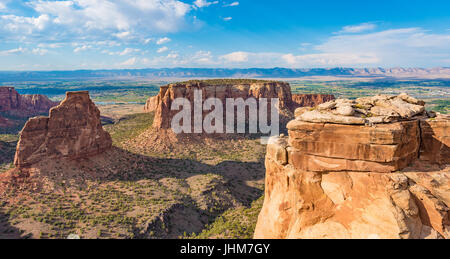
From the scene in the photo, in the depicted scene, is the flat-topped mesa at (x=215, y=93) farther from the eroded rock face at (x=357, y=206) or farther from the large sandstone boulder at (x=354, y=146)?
the large sandstone boulder at (x=354, y=146)

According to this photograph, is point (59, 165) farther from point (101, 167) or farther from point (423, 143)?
point (423, 143)

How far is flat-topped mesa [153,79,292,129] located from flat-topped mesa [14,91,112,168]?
2530 cm

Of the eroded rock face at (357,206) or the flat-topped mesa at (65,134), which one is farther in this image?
the flat-topped mesa at (65,134)

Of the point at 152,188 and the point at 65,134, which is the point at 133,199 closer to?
the point at 152,188

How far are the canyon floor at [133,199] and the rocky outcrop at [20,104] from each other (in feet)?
292

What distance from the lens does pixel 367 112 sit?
17.1 m

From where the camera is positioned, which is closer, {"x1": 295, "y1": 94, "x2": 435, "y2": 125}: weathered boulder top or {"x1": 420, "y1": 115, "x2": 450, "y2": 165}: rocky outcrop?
{"x1": 295, "y1": 94, "x2": 435, "y2": 125}: weathered boulder top

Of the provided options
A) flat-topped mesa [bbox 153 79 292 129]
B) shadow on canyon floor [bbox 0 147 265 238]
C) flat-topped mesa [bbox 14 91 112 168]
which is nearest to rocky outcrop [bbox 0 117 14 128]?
flat-topped mesa [bbox 153 79 292 129]

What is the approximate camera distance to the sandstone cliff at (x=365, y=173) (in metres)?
14.7

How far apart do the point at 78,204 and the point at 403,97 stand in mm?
44320

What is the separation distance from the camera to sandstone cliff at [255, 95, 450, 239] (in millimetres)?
14664

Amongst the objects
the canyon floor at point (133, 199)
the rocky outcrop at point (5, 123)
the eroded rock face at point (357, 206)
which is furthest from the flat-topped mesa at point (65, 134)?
the rocky outcrop at point (5, 123)

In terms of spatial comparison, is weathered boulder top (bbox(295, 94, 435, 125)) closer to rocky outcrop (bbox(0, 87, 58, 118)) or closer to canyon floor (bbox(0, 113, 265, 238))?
canyon floor (bbox(0, 113, 265, 238))
